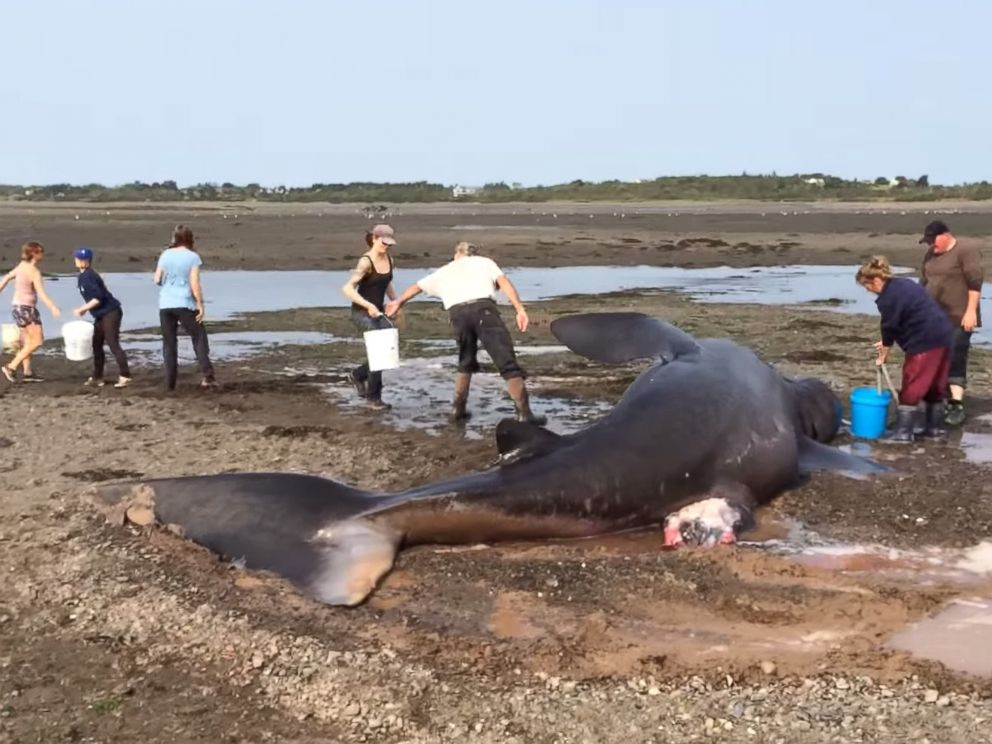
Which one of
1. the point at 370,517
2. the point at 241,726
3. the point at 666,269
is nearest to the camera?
the point at 241,726

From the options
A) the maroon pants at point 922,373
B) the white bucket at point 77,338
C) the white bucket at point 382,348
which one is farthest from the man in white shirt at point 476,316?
the white bucket at point 77,338

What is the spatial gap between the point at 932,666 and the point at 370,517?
3.41m

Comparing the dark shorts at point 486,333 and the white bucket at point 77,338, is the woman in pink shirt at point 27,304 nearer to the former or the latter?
the white bucket at point 77,338

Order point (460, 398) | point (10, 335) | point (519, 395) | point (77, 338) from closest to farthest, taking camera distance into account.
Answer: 1. point (519, 395)
2. point (460, 398)
3. point (77, 338)
4. point (10, 335)

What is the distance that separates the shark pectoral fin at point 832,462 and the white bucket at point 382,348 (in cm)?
484

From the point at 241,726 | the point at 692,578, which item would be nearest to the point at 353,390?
the point at 692,578

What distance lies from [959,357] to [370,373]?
6.74 meters

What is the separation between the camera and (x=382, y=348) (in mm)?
12555

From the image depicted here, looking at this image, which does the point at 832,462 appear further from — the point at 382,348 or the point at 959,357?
the point at 382,348

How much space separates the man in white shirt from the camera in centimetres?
1155

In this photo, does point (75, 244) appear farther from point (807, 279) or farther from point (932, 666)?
point (932, 666)

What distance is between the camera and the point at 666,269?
35688mm

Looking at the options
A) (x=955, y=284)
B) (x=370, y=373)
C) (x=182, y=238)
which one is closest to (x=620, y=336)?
(x=370, y=373)

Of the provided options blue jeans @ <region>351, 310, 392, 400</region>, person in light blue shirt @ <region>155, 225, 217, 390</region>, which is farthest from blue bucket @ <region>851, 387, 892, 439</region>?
person in light blue shirt @ <region>155, 225, 217, 390</region>
